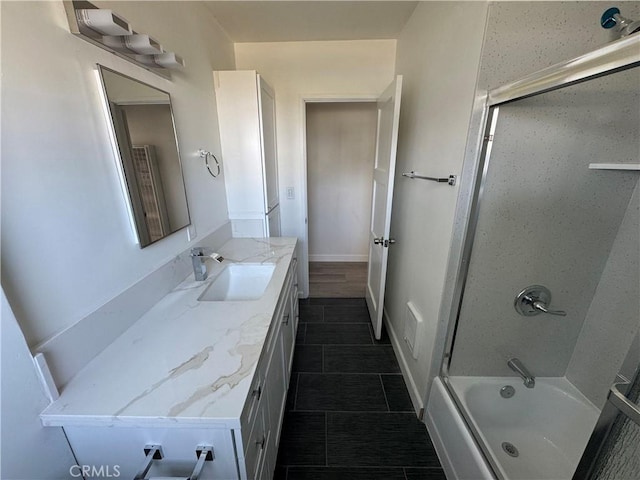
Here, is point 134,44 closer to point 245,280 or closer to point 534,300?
point 245,280

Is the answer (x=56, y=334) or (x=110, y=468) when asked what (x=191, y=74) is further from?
(x=110, y=468)

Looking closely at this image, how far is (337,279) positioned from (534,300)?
2264mm

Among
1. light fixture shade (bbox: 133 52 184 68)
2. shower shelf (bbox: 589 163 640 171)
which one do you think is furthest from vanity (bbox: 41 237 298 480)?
shower shelf (bbox: 589 163 640 171)

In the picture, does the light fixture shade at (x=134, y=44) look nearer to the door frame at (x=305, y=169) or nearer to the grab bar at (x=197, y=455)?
the grab bar at (x=197, y=455)

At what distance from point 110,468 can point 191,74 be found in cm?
195

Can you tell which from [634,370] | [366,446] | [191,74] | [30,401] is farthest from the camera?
[191,74]

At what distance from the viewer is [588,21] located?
3.18 ft

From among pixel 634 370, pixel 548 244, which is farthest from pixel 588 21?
pixel 634 370

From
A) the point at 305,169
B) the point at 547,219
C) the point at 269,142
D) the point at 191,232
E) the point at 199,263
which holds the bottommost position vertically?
the point at 199,263

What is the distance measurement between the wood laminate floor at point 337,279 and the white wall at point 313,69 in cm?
170

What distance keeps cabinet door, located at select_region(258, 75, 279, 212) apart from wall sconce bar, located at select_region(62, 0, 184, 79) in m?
0.89

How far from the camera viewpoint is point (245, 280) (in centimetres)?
172

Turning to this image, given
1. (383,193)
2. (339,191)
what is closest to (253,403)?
(383,193)

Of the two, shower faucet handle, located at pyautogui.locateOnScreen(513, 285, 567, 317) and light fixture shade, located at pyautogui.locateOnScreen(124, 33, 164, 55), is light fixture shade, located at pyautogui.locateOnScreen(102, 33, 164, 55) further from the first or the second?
shower faucet handle, located at pyautogui.locateOnScreen(513, 285, 567, 317)
